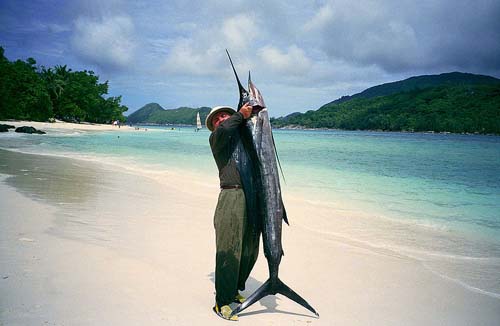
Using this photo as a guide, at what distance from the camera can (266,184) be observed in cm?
310

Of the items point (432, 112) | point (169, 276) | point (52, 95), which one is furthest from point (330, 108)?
point (169, 276)

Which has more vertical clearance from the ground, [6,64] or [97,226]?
[6,64]

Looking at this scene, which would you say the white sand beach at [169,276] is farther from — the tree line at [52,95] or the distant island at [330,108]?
the tree line at [52,95]

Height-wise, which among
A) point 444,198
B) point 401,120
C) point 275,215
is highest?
point 401,120

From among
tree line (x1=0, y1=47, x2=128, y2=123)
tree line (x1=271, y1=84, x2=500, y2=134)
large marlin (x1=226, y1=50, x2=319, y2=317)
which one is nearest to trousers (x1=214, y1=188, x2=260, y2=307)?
large marlin (x1=226, y1=50, x2=319, y2=317)

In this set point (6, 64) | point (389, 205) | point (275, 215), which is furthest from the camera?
point (6, 64)

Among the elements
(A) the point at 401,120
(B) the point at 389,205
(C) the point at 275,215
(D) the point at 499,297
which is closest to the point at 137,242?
(C) the point at 275,215

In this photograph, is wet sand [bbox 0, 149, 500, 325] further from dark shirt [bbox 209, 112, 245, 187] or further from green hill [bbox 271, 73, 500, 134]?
green hill [bbox 271, 73, 500, 134]

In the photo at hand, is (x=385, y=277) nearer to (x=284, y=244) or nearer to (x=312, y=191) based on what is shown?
(x=284, y=244)

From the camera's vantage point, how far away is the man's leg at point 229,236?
319 cm

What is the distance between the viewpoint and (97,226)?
6.00 m

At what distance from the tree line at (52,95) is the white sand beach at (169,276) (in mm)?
53688

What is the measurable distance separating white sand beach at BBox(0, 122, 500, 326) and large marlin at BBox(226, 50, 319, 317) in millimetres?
374

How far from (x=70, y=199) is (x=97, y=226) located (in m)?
2.38
